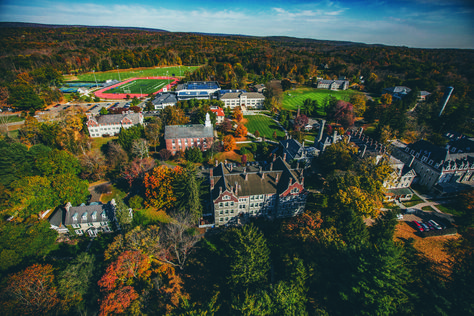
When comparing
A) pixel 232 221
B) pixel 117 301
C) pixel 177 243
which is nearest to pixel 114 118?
pixel 177 243

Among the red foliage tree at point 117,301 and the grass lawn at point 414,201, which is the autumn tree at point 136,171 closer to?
the red foliage tree at point 117,301

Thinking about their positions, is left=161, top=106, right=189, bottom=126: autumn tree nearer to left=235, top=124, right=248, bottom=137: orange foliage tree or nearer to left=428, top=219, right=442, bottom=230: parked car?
left=235, top=124, right=248, bottom=137: orange foliage tree

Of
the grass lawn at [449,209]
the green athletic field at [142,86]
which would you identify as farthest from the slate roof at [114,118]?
the grass lawn at [449,209]

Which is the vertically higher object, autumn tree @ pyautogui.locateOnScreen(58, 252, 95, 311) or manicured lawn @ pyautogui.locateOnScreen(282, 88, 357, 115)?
manicured lawn @ pyautogui.locateOnScreen(282, 88, 357, 115)

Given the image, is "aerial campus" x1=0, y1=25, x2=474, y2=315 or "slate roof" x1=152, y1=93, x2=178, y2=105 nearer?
"aerial campus" x1=0, y1=25, x2=474, y2=315

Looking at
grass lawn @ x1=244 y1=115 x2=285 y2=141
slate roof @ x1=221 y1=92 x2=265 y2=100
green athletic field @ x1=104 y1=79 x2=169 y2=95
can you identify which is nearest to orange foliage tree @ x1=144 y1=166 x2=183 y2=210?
grass lawn @ x1=244 y1=115 x2=285 y2=141
